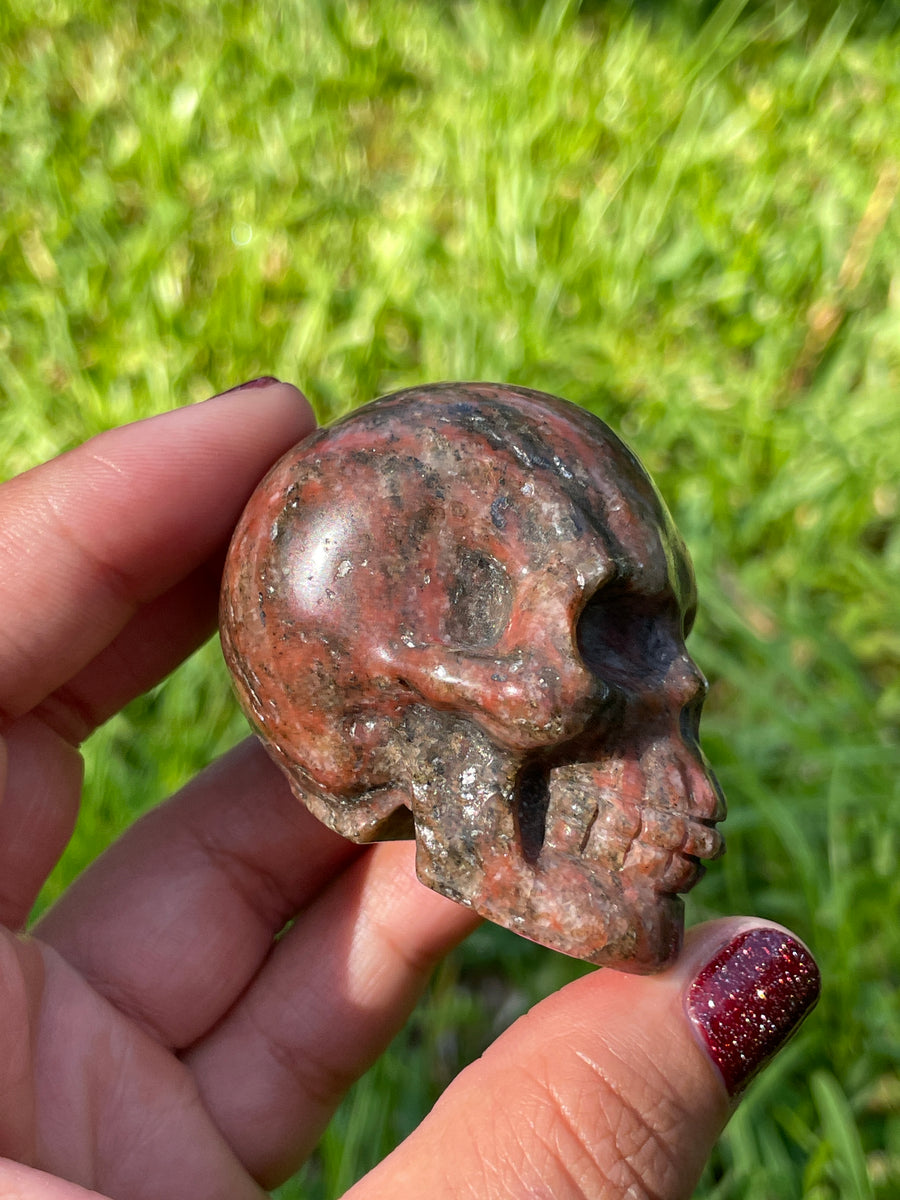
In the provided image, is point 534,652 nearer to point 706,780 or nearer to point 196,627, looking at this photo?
point 706,780

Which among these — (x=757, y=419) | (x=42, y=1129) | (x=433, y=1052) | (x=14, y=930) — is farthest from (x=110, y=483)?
(x=757, y=419)

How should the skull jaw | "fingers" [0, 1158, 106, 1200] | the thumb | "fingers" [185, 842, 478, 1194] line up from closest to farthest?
"fingers" [0, 1158, 106, 1200]
the thumb
the skull jaw
"fingers" [185, 842, 478, 1194]

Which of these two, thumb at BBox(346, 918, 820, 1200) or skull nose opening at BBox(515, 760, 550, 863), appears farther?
skull nose opening at BBox(515, 760, 550, 863)

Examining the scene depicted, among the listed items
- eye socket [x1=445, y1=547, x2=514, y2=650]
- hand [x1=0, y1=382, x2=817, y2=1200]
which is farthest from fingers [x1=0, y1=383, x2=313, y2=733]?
eye socket [x1=445, y1=547, x2=514, y2=650]

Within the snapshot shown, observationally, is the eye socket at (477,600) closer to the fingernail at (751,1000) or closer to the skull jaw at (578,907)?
the skull jaw at (578,907)

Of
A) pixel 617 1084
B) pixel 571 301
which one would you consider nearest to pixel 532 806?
pixel 617 1084

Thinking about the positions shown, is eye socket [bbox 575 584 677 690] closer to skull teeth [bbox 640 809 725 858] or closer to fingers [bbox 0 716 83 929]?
skull teeth [bbox 640 809 725 858]

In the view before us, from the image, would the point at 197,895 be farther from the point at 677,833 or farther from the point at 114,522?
the point at 677,833
